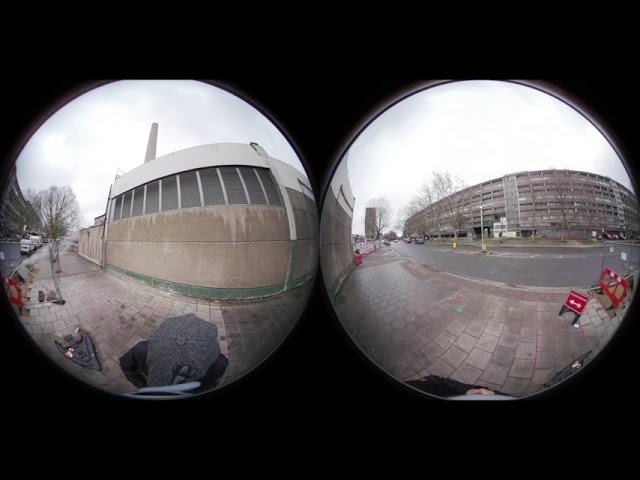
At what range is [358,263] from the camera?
166cm

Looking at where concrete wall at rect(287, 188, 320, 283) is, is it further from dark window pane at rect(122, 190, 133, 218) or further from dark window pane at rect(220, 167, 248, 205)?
dark window pane at rect(122, 190, 133, 218)

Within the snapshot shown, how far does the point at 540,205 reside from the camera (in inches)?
52.2

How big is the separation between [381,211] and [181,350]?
1.47 m

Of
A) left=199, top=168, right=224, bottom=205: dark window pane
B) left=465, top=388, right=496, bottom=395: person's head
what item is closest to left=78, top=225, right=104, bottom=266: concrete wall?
left=199, top=168, right=224, bottom=205: dark window pane

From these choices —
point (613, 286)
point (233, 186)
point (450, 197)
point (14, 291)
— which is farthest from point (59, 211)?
point (613, 286)

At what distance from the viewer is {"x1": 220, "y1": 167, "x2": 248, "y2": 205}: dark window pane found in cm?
133

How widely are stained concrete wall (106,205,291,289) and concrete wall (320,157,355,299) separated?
1.57 ft

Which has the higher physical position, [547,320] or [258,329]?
[547,320]

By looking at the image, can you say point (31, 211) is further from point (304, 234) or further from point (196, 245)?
point (304, 234)

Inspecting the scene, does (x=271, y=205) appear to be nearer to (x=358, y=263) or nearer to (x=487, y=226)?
(x=358, y=263)

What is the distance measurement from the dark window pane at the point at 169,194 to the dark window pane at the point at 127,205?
0.56 feet

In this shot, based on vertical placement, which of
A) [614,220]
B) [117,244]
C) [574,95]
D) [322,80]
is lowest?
[117,244]

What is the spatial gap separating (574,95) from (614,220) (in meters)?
0.85

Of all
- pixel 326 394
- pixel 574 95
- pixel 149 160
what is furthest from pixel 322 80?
pixel 326 394
